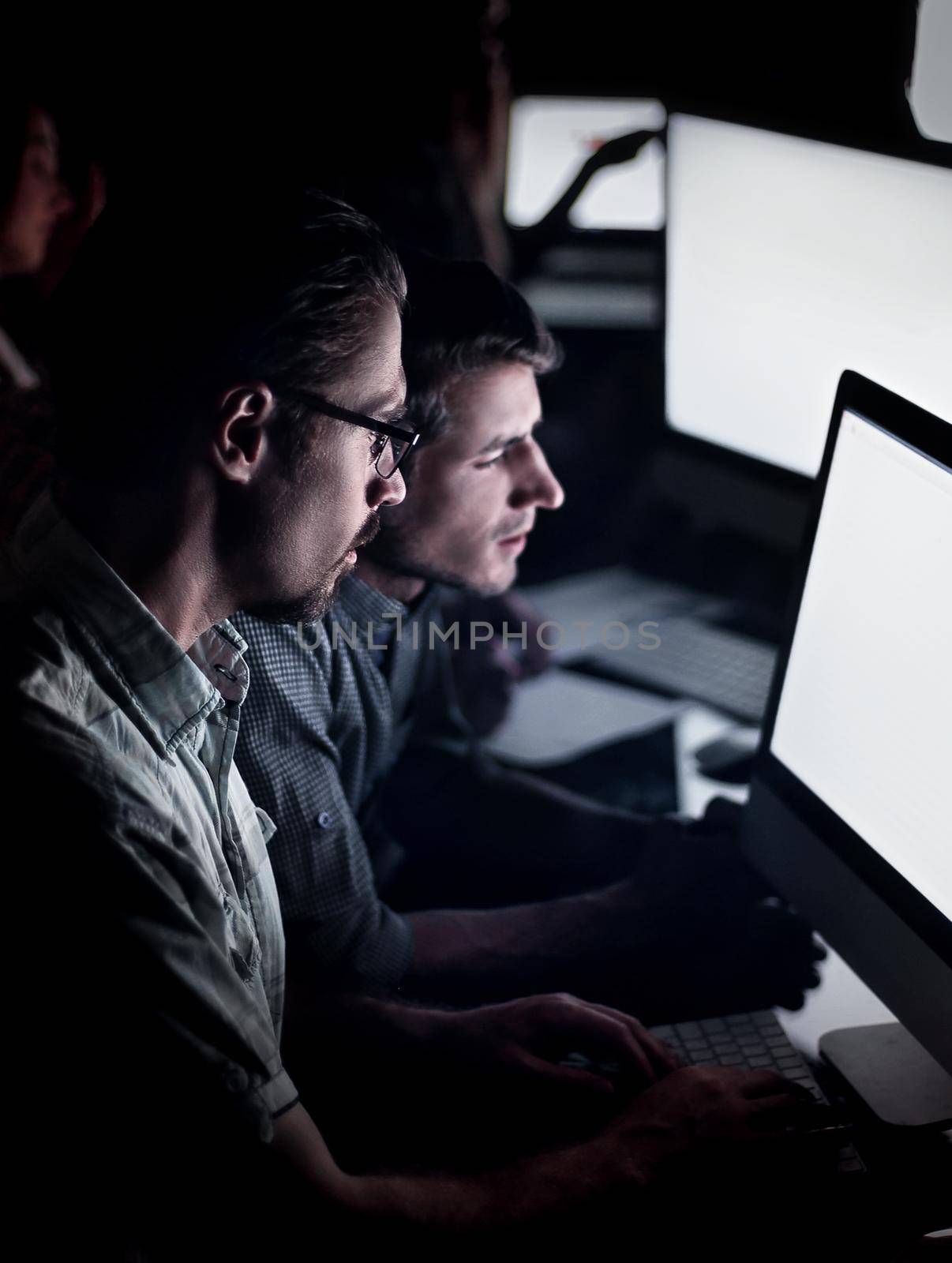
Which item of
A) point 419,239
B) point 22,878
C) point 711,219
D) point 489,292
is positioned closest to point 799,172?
point 711,219

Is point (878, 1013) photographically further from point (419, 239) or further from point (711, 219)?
point (419, 239)

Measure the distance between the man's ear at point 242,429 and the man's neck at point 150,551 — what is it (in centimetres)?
5

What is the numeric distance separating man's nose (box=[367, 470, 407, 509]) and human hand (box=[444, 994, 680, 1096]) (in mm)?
436

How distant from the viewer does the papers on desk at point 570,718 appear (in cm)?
132

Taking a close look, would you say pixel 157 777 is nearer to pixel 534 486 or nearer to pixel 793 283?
pixel 534 486

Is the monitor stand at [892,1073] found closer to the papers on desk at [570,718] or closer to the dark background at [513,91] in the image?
the papers on desk at [570,718]

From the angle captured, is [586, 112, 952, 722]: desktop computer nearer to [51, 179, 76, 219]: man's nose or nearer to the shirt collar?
the shirt collar

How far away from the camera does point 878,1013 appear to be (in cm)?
93

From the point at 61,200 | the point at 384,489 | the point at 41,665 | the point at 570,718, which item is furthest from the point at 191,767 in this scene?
the point at 61,200

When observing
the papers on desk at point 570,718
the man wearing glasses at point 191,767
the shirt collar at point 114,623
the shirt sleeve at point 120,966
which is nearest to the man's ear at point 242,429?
the man wearing glasses at point 191,767

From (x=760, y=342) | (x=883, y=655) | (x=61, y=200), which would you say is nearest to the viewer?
(x=883, y=655)

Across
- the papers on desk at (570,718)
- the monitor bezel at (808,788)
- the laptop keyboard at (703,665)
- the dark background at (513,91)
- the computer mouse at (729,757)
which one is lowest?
the papers on desk at (570,718)

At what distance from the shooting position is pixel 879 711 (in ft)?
2.66

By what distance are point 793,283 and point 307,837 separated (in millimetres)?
825
